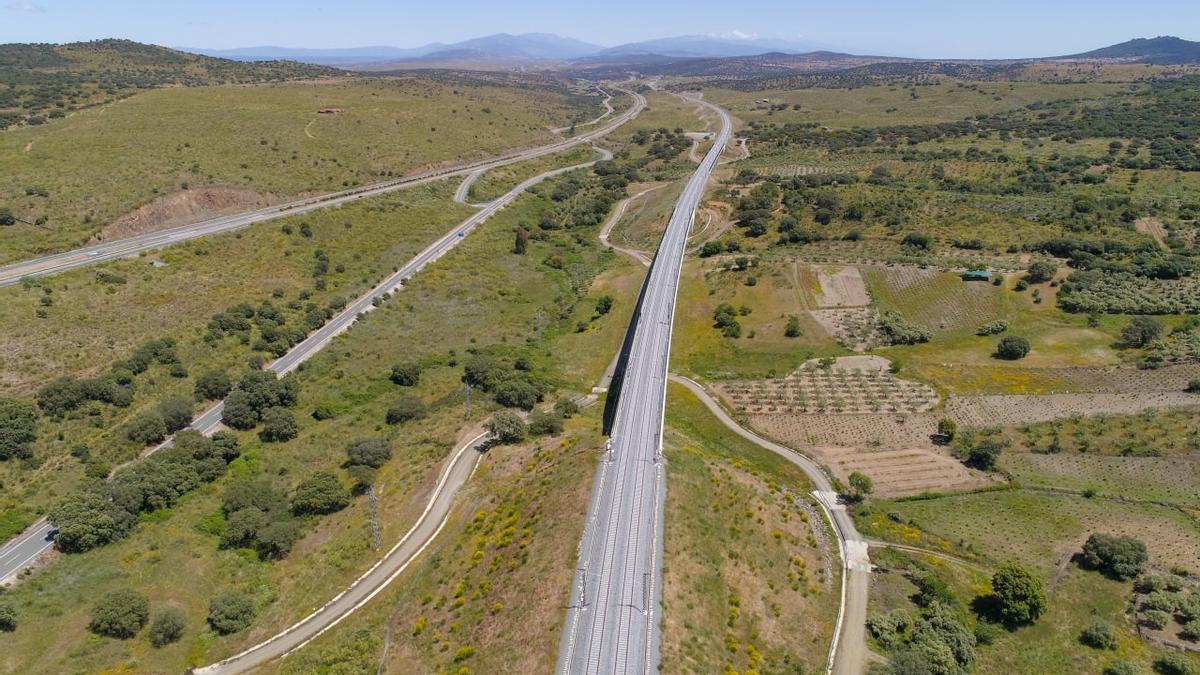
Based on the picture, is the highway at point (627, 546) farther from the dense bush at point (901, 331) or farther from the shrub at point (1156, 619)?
the shrub at point (1156, 619)

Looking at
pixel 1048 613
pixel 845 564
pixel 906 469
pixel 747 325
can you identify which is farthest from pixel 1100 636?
pixel 747 325

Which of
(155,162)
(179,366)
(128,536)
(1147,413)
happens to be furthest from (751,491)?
(155,162)

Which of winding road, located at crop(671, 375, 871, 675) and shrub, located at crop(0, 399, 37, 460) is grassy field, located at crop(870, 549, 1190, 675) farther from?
shrub, located at crop(0, 399, 37, 460)

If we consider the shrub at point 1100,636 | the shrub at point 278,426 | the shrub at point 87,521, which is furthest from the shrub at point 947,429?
the shrub at point 87,521

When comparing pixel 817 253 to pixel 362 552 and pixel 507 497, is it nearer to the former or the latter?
pixel 507 497

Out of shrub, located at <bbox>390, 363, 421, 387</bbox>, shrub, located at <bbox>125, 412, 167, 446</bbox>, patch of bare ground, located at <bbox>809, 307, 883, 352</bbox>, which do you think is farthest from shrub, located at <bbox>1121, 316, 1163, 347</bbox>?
shrub, located at <bbox>125, 412, 167, 446</bbox>

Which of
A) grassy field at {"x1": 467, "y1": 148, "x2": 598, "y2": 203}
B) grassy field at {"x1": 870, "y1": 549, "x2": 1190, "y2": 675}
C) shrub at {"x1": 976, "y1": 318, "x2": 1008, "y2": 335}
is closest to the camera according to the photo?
grassy field at {"x1": 870, "y1": 549, "x2": 1190, "y2": 675}
